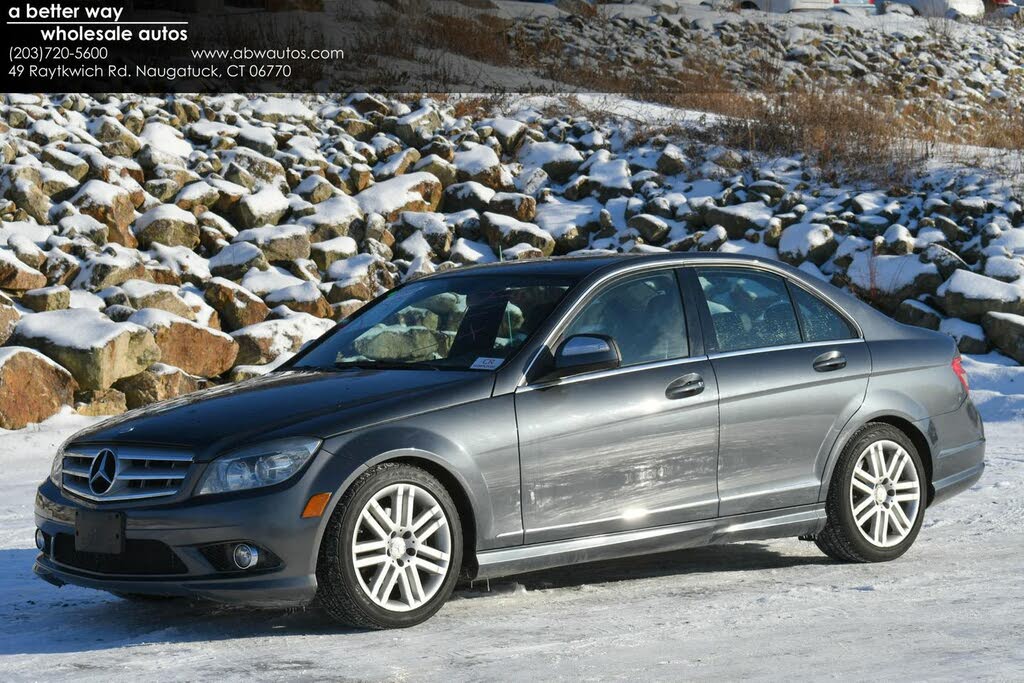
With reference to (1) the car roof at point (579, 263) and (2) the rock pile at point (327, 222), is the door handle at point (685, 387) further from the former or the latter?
(2) the rock pile at point (327, 222)

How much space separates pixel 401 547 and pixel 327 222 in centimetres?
1083

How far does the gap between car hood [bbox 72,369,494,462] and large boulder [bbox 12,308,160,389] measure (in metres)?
6.05

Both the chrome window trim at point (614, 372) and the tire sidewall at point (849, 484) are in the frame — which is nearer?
the chrome window trim at point (614, 372)

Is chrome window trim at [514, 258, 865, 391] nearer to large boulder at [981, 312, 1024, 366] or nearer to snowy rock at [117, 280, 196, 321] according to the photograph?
large boulder at [981, 312, 1024, 366]

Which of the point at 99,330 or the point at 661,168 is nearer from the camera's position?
the point at 99,330

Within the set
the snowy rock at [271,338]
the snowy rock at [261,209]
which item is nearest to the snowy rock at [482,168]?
the snowy rock at [261,209]

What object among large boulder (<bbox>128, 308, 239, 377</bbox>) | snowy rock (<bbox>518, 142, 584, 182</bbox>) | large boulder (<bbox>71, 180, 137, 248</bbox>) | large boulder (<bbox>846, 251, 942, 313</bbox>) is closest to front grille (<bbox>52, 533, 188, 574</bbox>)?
large boulder (<bbox>128, 308, 239, 377</bbox>)

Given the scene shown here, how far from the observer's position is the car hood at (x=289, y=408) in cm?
570

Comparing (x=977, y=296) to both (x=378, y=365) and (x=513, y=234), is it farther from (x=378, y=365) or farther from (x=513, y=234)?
(x=378, y=365)

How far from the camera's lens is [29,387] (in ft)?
38.9

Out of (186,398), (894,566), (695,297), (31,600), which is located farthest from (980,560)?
(31,600)

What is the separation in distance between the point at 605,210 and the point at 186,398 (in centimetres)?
1123

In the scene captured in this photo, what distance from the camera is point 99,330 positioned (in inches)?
488

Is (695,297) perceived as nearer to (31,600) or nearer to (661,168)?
(31,600)
